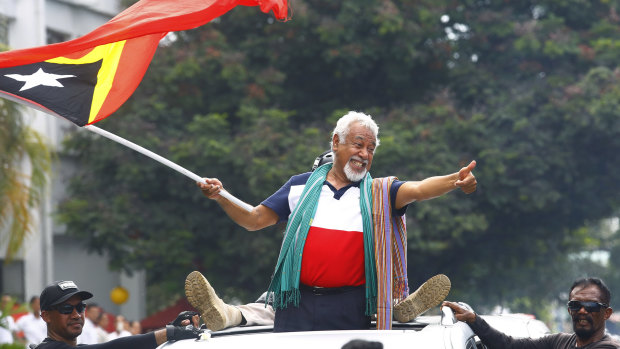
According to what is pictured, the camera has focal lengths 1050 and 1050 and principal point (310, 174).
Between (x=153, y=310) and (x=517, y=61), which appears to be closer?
(x=517, y=61)

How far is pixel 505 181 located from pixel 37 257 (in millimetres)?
9695

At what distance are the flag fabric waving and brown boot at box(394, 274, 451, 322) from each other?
2078 mm

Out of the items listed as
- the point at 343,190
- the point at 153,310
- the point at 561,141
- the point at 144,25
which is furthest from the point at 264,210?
the point at 153,310

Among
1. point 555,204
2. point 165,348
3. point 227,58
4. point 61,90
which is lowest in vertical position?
point 165,348

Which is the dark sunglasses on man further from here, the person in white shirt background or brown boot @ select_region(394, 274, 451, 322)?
the person in white shirt background

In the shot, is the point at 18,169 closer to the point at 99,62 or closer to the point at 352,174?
the point at 99,62

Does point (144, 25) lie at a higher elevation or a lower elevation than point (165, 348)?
higher

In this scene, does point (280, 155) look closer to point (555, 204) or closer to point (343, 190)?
point (555, 204)

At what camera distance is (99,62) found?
6238 mm

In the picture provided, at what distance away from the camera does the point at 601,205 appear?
20688 mm

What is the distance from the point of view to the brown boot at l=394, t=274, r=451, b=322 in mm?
4551

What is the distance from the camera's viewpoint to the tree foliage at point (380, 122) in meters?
18.8

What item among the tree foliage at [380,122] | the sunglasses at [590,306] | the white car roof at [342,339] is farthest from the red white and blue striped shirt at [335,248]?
the tree foliage at [380,122]


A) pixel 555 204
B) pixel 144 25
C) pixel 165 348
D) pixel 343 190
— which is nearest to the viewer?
pixel 165 348
